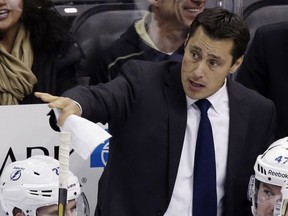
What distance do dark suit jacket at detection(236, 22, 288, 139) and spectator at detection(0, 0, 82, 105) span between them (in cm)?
70

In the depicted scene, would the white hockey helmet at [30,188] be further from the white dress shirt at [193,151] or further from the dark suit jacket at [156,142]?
the white dress shirt at [193,151]

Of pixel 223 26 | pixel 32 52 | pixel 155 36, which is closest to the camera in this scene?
pixel 223 26

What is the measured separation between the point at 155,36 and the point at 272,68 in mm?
529

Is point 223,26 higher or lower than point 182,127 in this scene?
higher

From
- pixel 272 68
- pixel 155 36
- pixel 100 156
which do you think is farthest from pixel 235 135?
pixel 155 36

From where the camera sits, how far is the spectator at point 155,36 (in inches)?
152

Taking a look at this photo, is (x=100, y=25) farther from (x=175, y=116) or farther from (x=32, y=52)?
(x=175, y=116)

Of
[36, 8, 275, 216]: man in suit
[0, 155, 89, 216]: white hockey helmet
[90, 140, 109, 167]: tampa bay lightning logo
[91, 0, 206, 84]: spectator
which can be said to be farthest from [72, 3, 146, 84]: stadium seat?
[0, 155, 89, 216]: white hockey helmet

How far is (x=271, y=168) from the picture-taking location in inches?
119

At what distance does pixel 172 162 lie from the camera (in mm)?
3166

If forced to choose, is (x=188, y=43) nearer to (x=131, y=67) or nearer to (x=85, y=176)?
(x=131, y=67)

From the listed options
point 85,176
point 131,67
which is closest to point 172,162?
point 131,67

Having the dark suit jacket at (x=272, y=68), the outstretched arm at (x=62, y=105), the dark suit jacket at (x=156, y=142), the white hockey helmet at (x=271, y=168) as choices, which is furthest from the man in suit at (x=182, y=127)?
the dark suit jacket at (x=272, y=68)

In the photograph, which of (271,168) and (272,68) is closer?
(271,168)
